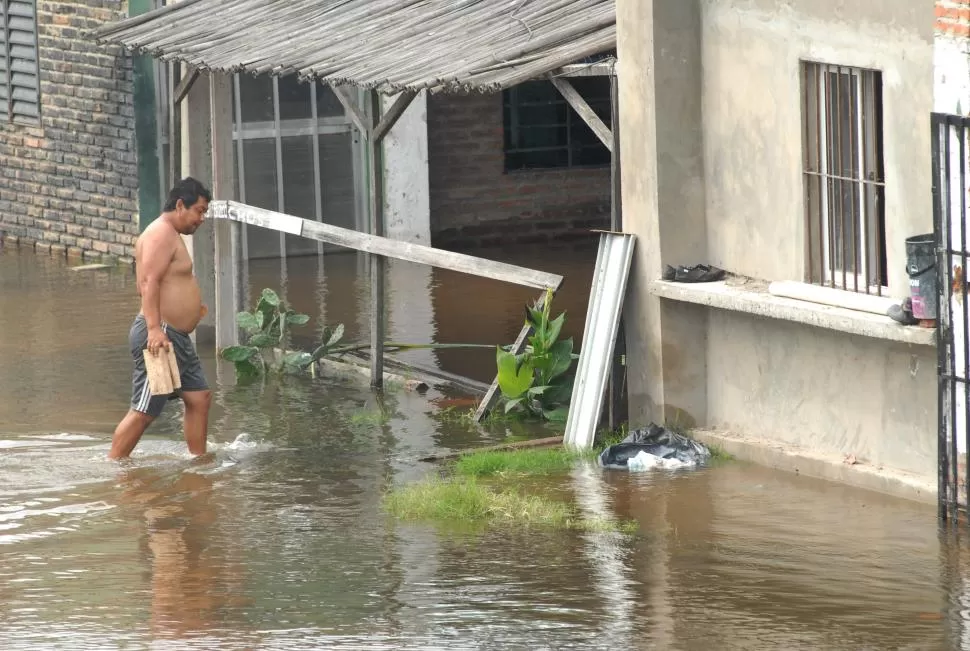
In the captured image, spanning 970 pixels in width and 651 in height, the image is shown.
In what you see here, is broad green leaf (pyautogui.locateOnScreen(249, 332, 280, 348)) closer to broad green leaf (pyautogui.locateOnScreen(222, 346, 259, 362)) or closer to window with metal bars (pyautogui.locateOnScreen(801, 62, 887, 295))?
broad green leaf (pyautogui.locateOnScreen(222, 346, 259, 362))

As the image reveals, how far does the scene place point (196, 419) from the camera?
429 inches

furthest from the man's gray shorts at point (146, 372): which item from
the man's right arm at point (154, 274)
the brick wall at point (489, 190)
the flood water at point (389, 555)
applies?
the brick wall at point (489, 190)

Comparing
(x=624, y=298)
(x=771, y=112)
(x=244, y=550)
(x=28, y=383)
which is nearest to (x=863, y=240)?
(x=771, y=112)

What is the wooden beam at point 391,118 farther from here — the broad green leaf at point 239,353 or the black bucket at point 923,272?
the black bucket at point 923,272

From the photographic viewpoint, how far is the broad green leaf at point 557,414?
11672 millimetres

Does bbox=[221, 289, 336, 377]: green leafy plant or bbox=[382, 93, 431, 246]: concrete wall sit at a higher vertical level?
bbox=[382, 93, 431, 246]: concrete wall

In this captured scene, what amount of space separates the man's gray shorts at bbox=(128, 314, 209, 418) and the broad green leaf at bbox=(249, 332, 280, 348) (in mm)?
2860

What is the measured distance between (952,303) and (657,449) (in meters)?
2.33

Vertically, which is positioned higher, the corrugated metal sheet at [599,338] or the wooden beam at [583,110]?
the wooden beam at [583,110]

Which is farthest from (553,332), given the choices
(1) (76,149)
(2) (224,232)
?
(1) (76,149)

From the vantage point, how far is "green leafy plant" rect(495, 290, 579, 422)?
11.6 meters

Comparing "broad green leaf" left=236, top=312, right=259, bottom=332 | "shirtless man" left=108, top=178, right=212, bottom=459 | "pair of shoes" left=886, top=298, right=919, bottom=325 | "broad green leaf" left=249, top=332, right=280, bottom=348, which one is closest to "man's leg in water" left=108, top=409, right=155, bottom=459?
"shirtless man" left=108, top=178, right=212, bottom=459

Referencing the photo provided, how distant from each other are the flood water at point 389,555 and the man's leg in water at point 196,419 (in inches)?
6.7

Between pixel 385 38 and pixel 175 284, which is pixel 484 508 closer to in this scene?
pixel 175 284
